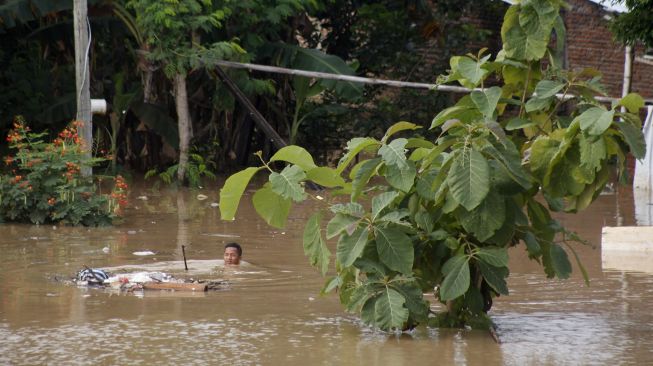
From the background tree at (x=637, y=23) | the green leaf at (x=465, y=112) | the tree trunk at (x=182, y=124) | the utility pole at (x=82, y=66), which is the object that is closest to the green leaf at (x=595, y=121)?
the green leaf at (x=465, y=112)

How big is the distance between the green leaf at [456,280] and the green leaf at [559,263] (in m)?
0.70

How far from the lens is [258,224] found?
578 inches

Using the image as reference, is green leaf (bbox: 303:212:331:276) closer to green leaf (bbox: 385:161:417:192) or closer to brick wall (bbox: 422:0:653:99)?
green leaf (bbox: 385:161:417:192)

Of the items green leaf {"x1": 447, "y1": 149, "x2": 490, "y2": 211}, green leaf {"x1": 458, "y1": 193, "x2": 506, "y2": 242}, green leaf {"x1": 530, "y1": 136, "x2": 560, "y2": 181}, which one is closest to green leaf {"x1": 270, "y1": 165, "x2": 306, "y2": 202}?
green leaf {"x1": 447, "y1": 149, "x2": 490, "y2": 211}

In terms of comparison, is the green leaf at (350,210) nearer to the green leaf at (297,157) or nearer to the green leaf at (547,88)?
the green leaf at (297,157)

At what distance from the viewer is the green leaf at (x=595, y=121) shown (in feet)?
23.6

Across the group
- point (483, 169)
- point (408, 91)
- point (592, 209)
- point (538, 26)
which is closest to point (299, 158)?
point (483, 169)

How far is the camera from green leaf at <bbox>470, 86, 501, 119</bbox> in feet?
25.2

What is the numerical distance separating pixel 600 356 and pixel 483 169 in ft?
4.85

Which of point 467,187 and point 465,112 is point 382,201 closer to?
point 467,187

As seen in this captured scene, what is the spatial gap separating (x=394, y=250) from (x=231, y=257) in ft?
12.2

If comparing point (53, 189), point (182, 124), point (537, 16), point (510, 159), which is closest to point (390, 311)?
point (510, 159)

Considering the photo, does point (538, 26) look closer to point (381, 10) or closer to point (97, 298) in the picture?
point (97, 298)

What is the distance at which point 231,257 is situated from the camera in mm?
11070
